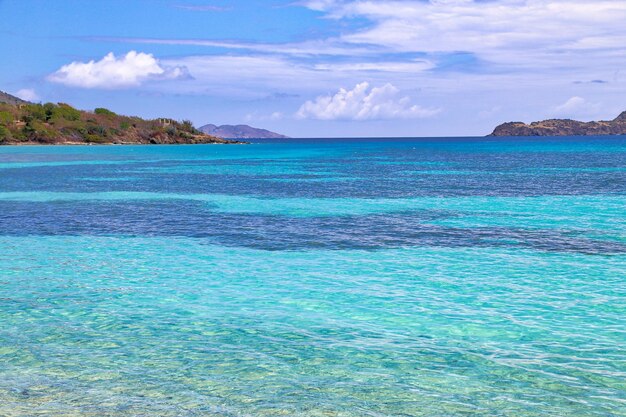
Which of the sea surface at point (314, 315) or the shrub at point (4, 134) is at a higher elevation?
the shrub at point (4, 134)

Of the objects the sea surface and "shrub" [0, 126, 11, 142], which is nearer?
the sea surface

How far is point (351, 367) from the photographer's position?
11.2 meters

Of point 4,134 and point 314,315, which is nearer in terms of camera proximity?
point 314,315

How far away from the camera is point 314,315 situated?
14.9 meters

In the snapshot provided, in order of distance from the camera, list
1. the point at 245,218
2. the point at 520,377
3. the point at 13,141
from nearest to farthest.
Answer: the point at 520,377 → the point at 245,218 → the point at 13,141

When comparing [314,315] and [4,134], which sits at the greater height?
[4,134]

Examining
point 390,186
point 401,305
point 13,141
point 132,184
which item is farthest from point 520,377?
point 13,141

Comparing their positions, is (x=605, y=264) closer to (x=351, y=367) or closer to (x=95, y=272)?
(x=351, y=367)

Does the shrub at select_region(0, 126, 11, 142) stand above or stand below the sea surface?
above

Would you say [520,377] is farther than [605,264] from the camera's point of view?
No

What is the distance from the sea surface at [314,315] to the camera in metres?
10.0

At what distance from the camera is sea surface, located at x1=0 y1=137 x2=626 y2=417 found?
10.0 m

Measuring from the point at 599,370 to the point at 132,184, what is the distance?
49.4 m

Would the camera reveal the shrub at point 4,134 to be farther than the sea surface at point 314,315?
Yes
